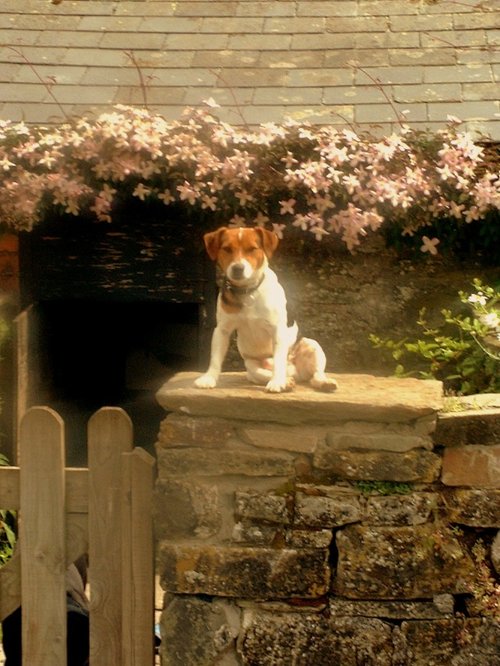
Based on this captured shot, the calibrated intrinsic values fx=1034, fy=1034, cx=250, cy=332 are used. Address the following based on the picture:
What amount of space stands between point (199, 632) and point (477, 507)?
100 centimetres

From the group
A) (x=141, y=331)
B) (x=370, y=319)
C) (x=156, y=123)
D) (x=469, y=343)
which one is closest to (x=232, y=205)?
(x=156, y=123)

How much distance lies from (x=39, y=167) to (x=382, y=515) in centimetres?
306

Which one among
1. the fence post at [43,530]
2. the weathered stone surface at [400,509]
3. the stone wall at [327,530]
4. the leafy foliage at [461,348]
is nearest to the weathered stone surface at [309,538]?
the stone wall at [327,530]

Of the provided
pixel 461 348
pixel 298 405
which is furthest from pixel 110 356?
pixel 298 405

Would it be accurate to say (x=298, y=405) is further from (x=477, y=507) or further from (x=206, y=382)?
(x=477, y=507)

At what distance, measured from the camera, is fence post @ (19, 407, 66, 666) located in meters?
3.35

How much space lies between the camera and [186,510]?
3365 mm

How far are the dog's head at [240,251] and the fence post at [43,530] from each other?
0.76 metres

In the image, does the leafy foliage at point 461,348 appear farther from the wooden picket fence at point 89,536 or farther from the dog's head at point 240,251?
the wooden picket fence at point 89,536

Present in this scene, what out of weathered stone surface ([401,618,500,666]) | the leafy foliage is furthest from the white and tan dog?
the leafy foliage

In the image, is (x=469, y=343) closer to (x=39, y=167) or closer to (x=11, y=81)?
(x=39, y=167)

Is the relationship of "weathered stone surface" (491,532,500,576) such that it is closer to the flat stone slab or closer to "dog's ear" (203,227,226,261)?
the flat stone slab

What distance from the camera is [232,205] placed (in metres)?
5.45

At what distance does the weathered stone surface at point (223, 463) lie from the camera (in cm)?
333
